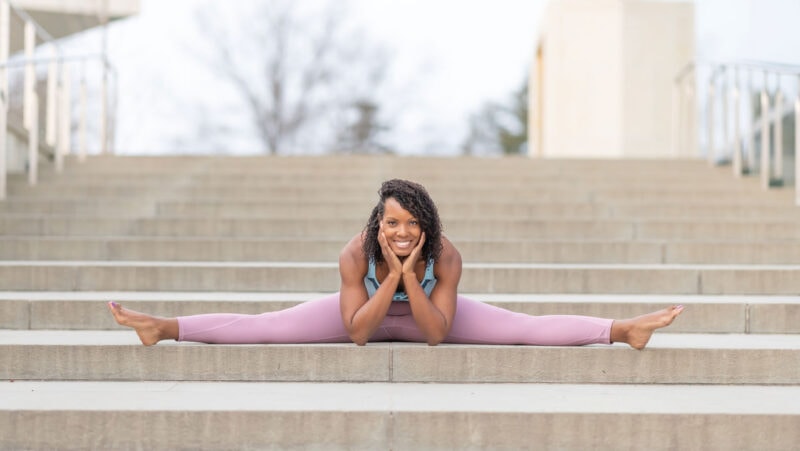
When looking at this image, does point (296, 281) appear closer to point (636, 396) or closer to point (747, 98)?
point (636, 396)

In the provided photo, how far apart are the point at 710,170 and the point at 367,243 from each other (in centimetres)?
622

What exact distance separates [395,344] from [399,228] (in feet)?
1.86

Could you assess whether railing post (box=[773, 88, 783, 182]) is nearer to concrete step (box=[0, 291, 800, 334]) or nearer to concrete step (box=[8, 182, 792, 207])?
concrete step (box=[8, 182, 792, 207])

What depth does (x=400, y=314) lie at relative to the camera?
4082mm

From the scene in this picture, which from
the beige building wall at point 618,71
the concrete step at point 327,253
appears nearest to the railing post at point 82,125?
the concrete step at point 327,253

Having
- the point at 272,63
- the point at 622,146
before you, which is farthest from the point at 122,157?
the point at 272,63

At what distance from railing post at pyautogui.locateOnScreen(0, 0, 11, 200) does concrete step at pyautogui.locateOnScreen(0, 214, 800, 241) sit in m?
0.73

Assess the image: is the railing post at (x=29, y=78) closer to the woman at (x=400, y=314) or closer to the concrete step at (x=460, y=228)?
the concrete step at (x=460, y=228)

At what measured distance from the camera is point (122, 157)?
9438mm

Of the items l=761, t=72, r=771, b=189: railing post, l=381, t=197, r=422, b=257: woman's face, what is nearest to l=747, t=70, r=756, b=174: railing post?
l=761, t=72, r=771, b=189: railing post

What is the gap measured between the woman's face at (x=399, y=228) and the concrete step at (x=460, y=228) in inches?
117

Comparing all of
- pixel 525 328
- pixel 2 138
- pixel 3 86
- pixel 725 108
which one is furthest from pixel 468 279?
pixel 725 108

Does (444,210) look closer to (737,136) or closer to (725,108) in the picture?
(737,136)

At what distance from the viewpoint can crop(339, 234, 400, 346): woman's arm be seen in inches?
151
